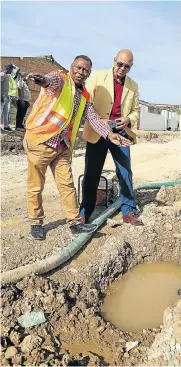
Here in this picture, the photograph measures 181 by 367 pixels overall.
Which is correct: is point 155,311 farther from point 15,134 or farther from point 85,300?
point 15,134

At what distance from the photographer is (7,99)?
10188 millimetres

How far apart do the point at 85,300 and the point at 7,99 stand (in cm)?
727

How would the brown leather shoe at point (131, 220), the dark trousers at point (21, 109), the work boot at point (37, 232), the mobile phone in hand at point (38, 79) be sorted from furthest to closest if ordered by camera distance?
the dark trousers at point (21, 109), the brown leather shoe at point (131, 220), the work boot at point (37, 232), the mobile phone in hand at point (38, 79)

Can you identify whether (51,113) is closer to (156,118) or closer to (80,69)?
(80,69)

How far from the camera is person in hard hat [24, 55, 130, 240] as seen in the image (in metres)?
4.17

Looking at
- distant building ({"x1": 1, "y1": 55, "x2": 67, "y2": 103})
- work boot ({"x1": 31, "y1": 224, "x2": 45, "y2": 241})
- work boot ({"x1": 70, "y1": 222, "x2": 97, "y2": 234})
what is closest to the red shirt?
work boot ({"x1": 70, "y1": 222, "x2": 97, "y2": 234})

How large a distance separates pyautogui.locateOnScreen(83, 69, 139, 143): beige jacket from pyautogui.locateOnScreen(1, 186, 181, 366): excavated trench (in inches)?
51.1

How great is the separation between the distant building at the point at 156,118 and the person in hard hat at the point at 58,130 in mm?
24441

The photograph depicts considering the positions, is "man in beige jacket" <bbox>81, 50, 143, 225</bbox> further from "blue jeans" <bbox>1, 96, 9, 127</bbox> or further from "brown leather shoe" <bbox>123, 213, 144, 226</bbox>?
"blue jeans" <bbox>1, 96, 9, 127</bbox>

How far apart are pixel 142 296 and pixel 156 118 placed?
1116 inches

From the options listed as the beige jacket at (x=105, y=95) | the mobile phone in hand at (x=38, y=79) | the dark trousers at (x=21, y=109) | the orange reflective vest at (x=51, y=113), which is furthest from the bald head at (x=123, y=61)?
the dark trousers at (x=21, y=109)

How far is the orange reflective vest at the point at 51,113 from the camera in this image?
13.7 ft

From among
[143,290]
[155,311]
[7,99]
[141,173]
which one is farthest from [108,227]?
[7,99]

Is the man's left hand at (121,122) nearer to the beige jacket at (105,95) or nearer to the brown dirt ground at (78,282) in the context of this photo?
the beige jacket at (105,95)
